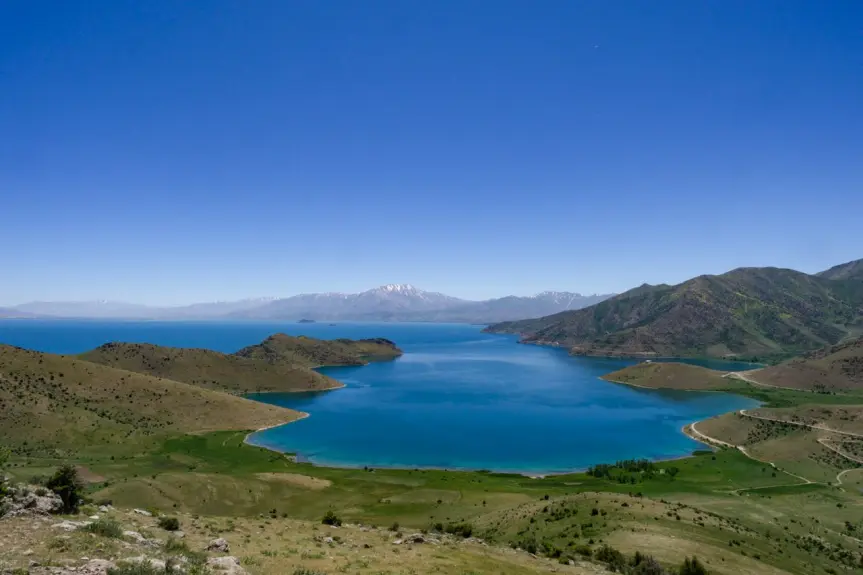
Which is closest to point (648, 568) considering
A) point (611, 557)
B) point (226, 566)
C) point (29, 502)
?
point (611, 557)

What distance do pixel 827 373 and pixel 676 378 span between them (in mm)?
47085

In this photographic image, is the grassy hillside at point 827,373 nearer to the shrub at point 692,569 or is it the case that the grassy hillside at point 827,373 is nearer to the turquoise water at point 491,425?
the turquoise water at point 491,425

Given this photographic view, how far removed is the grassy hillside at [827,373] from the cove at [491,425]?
31.4 meters

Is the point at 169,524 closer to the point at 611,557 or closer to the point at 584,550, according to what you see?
the point at 584,550

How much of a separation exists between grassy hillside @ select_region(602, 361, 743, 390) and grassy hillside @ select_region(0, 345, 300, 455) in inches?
5452

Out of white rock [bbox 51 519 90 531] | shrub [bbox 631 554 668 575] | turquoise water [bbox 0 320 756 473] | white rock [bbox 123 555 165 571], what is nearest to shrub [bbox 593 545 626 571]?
shrub [bbox 631 554 668 575]

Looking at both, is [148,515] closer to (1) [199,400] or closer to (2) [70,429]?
(2) [70,429]

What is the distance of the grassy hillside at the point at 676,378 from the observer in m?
173

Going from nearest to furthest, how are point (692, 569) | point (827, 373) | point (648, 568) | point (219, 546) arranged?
point (219, 546) → point (692, 569) → point (648, 568) → point (827, 373)

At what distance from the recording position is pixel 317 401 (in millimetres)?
148500

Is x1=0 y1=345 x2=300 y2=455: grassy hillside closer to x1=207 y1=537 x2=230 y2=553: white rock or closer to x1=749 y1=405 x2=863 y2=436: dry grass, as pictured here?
x1=207 y1=537 x2=230 y2=553: white rock

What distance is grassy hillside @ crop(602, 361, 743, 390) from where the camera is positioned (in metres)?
173

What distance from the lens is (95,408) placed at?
9456 cm

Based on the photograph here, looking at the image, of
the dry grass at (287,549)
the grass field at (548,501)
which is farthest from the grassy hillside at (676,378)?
the dry grass at (287,549)
